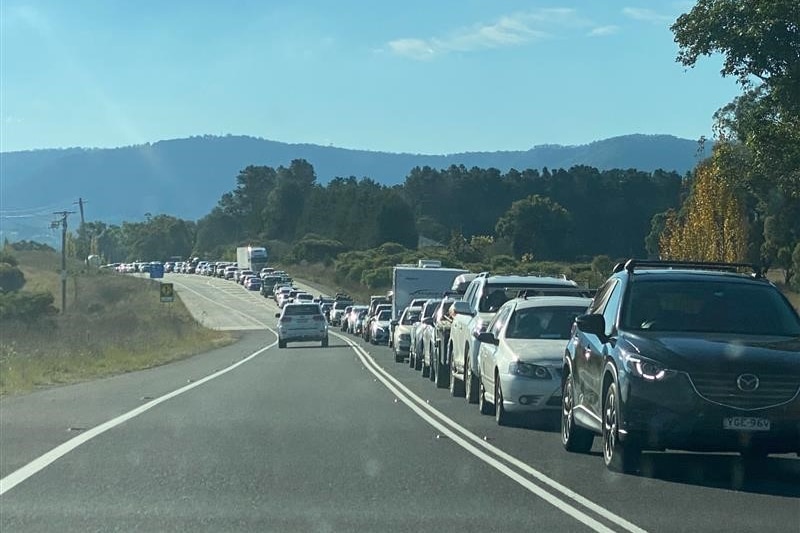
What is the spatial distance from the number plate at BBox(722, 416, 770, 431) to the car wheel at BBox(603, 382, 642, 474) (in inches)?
36.4

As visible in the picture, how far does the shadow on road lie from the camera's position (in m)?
11.7

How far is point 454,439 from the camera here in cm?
1536

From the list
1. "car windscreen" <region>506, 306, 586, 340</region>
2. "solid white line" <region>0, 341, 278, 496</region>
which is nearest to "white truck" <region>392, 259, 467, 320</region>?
"solid white line" <region>0, 341, 278, 496</region>

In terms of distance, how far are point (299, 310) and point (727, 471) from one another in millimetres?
36176

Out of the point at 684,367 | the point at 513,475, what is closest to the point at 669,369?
the point at 684,367

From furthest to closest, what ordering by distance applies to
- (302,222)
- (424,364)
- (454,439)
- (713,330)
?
(302,222) → (424,364) → (454,439) → (713,330)

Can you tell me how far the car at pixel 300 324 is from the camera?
47.9 m

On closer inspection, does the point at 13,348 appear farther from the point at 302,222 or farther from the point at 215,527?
the point at 302,222

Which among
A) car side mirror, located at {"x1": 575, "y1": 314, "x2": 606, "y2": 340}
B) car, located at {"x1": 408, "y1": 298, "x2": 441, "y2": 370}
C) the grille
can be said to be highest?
car side mirror, located at {"x1": 575, "y1": 314, "x2": 606, "y2": 340}

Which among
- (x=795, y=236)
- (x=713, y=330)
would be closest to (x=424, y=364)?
(x=713, y=330)

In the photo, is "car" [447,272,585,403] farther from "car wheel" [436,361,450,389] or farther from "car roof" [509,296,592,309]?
"car roof" [509,296,592,309]

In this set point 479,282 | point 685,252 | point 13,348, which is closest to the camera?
point 479,282

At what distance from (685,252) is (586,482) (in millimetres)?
50307

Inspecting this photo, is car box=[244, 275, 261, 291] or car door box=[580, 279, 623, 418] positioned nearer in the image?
car door box=[580, 279, 623, 418]
